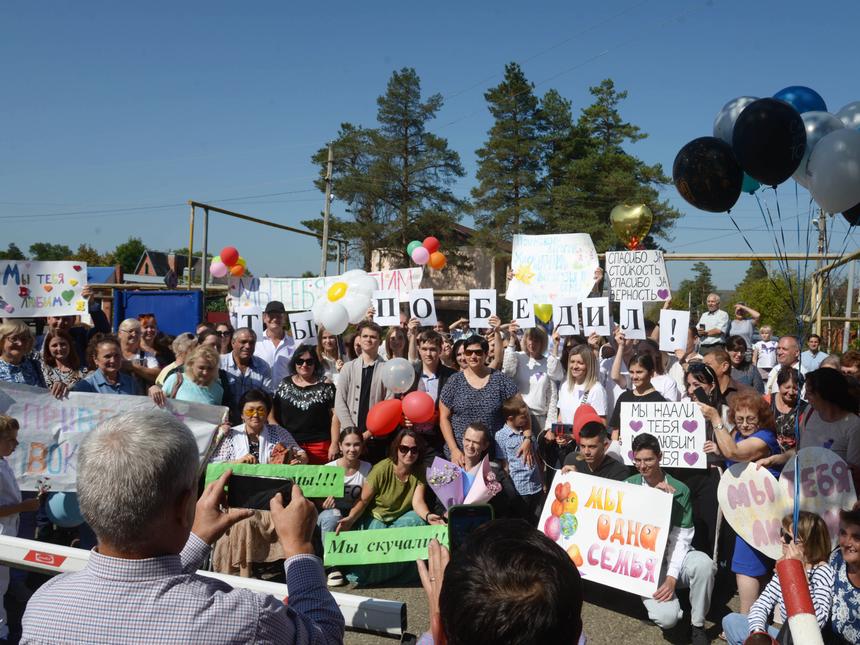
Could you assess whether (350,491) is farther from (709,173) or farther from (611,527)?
(709,173)

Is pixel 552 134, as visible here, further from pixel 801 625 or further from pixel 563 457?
pixel 801 625

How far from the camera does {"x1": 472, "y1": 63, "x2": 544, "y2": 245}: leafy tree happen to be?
114 feet

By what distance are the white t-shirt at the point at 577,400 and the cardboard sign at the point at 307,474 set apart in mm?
2161

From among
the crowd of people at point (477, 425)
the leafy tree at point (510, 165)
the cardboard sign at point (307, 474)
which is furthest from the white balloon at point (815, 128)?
the leafy tree at point (510, 165)

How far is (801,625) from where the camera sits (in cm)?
164

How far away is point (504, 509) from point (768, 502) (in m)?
1.93

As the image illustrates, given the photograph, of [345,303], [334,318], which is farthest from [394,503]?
[345,303]

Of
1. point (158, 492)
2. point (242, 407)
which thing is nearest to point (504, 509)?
Answer: point (242, 407)

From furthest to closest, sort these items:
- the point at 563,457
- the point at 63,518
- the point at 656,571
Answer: the point at 563,457
the point at 63,518
the point at 656,571

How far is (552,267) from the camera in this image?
344 inches

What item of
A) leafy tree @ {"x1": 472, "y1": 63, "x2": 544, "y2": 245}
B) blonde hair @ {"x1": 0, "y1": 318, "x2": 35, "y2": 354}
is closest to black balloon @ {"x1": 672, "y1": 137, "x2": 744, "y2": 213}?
blonde hair @ {"x1": 0, "y1": 318, "x2": 35, "y2": 354}

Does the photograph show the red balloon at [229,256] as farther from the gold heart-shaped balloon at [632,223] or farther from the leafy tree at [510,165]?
the leafy tree at [510,165]

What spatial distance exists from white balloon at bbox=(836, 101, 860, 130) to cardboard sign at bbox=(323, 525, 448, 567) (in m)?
4.07

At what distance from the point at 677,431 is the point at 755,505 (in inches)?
34.5
